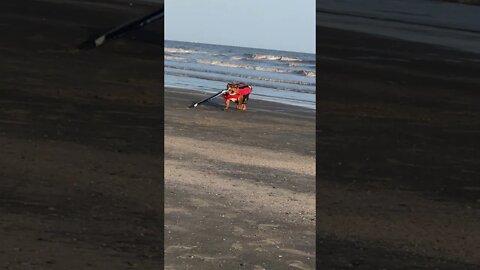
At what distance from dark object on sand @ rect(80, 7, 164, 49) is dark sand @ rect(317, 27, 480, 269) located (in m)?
0.67

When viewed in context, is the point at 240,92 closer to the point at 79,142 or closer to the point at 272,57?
the point at 79,142

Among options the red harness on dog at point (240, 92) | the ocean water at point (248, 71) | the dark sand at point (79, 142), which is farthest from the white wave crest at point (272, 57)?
the dark sand at point (79, 142)

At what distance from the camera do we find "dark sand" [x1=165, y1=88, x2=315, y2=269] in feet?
9.66

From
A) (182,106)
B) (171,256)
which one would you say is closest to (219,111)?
(182,106)

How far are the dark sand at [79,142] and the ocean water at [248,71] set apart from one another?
811cm

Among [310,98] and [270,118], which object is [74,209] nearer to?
[270,118]

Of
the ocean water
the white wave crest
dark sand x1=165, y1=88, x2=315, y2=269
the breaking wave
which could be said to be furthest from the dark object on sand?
the white wave crest

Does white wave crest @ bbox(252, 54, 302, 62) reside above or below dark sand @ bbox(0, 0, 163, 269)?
above

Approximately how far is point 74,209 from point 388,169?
1.45m

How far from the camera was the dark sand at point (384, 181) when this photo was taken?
8.70 ft

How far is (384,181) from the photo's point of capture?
2.94m

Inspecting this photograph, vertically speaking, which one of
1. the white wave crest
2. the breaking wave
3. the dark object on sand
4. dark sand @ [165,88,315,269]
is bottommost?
dark sand @ [165,88,315,269]

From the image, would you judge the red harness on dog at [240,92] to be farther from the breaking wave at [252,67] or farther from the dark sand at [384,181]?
the breaking wave at [252,67]

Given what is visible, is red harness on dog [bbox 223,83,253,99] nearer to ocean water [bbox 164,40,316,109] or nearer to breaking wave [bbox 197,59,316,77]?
ocean water [bbox 164,40,316,109]
